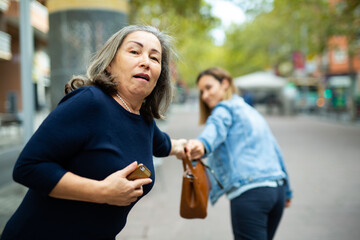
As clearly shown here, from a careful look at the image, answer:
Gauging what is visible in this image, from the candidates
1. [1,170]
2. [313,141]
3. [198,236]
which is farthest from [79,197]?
[313,141]

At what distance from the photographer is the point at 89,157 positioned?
138 cm

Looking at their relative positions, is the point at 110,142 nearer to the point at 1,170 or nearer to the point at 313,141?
the point at 1,170

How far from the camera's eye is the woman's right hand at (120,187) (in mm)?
1312

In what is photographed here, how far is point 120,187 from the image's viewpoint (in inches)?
52.1

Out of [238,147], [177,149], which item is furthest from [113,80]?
[238,147]

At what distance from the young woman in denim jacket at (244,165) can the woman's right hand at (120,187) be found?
0.85 meters

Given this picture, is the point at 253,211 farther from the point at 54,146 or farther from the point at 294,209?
the point at 294,209

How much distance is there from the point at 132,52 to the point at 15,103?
44.0ft

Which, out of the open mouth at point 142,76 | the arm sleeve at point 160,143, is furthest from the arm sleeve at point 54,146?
the arm sleeve at point 160,143

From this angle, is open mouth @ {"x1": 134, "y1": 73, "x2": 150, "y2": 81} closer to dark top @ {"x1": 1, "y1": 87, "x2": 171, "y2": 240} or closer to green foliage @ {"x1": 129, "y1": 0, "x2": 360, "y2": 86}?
dark top @ {"x1": 1, "y1": 87, "x2": 171, "y2": 240}

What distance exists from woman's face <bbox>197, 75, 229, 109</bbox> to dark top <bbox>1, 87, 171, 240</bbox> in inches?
48.5

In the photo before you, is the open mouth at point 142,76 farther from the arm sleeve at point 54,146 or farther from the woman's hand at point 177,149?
the woman's hand at point 177,149

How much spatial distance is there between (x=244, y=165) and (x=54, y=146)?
139 centimetres

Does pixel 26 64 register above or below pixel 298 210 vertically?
above
